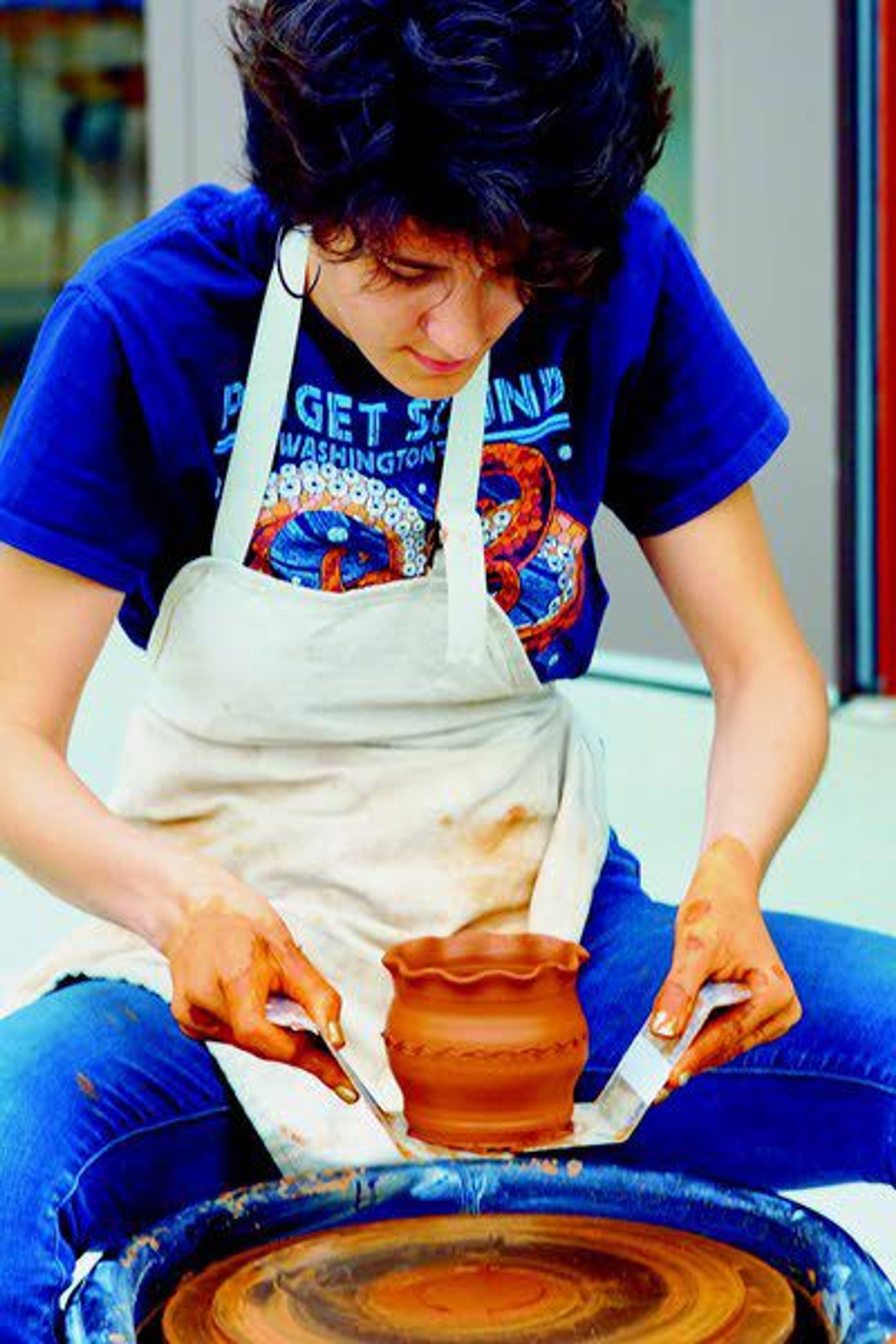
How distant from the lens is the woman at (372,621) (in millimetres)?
1588

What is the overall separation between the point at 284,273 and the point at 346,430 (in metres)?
0.13

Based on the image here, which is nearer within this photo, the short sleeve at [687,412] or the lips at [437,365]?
the lips at [437,365]

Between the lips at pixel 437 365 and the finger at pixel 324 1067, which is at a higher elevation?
the lips at pixel 437 365

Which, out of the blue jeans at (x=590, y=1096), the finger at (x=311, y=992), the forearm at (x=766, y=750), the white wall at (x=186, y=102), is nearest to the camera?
the finger at (x=311, y=992)

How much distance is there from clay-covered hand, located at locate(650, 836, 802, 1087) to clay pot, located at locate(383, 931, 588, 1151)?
0.07 m

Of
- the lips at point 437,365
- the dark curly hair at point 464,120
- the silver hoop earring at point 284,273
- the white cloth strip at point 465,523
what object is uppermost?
the dark curly hair at point 464,120

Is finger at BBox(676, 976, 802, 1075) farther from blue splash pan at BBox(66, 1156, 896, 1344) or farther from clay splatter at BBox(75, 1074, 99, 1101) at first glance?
clay splatter at BBox(75, 1074, 99, 1101)

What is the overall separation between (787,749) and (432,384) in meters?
0.46

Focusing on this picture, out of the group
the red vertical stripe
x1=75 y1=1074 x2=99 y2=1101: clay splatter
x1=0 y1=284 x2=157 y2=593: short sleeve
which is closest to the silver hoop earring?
x1=0 y1=284 x2=157 y2=593: short sleeve

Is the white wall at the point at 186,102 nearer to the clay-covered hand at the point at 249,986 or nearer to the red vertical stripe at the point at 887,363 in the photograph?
the red vertical stripe at the point at 887,363

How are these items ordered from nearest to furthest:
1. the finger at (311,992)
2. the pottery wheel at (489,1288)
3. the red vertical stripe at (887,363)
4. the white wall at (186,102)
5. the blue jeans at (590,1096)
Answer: the pottery wheel at (489,1288), the finger at (311,992), the blue jeans at (590,1096), the red vertical stripe at (887,363), the white wall at (186,102)

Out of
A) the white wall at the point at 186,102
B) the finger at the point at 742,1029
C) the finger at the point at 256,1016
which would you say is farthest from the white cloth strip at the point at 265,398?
the white wall at the point at 186,102

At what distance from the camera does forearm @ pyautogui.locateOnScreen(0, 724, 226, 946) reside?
1689mm

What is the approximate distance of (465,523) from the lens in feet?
6.12
